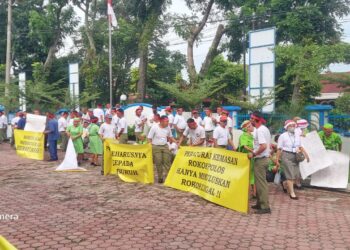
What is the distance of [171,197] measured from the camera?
831cm

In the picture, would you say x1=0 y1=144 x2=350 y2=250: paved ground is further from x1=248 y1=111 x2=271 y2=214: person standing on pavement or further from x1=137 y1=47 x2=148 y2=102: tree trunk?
x1=137 y1=47 x2=148 y2=102: tree trunk

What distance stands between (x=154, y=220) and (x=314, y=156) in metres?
4.22

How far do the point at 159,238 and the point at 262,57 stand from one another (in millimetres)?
10632

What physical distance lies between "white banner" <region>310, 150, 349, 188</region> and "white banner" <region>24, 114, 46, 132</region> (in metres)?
10.8

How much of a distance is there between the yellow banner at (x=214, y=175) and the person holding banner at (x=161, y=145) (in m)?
0.61

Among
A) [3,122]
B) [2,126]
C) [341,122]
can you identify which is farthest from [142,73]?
[341,122]

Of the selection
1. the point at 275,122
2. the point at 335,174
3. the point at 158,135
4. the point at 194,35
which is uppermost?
the point at 194,35

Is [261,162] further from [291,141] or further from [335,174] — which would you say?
[335,174]

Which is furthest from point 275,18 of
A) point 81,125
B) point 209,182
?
point 209,182

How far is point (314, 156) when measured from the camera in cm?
926

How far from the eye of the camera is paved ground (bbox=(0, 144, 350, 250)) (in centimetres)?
562

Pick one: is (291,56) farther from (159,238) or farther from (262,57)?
(159,238)
